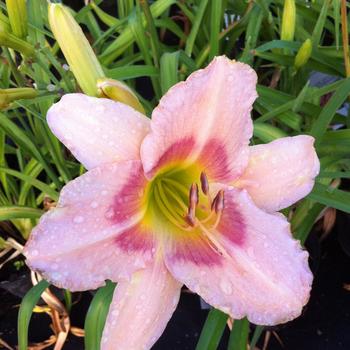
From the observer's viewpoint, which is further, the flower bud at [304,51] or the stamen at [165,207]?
the flower bud at [304,51]

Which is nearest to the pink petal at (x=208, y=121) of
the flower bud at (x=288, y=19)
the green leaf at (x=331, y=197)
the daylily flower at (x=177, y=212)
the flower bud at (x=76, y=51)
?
the daylily flower at (x=177, y=212)

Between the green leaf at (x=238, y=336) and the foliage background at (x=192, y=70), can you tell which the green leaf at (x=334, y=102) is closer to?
the foliage background at (x=192, y=70)

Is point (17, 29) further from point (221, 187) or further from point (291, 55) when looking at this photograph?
point (291, 55)

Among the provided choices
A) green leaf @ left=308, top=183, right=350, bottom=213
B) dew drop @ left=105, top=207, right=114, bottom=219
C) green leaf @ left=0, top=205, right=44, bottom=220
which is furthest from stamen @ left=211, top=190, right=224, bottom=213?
green leaf @ left=0, top=205, right=44, bottom=220

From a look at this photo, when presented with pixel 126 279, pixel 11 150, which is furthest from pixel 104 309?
pixel 11 150

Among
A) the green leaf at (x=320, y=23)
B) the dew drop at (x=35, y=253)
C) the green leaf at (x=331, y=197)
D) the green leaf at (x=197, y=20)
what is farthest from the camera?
the green leaf at (x=197, y=20)

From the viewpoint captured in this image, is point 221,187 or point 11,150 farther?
point 11,150
